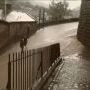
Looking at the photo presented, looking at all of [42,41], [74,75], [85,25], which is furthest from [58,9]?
[74,75]

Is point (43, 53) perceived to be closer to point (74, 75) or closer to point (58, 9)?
point (74, 75)

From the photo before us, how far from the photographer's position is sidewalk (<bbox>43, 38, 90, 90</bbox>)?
7.50 m

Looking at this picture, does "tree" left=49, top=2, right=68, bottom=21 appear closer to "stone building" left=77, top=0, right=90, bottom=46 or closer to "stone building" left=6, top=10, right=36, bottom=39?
"stone building" left=6, top=10, right=36, bottom=39

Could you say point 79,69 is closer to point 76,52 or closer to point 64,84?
point 64,84

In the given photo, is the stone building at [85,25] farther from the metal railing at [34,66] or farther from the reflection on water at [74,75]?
the metal railing at [34,66]

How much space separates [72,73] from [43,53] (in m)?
1.42

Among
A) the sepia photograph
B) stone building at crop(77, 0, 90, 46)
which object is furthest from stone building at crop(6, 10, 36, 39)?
stone building at crop(77, 0, 90, 46)

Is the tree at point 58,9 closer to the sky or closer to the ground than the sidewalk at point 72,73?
closer to the sky

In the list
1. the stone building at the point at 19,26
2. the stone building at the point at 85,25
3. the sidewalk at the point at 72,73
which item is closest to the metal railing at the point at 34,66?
the sidewalk at the point at 72,73

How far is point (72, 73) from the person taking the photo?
9.12 m

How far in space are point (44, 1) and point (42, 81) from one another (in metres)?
28.7

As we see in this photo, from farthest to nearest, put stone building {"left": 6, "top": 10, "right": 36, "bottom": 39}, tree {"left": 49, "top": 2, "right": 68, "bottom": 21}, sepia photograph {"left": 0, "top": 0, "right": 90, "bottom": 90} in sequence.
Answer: tree {"left": 49, "top": 2, "right": 68, "bottom": 21} → stone building {"left": 6, "top": 10, "right": 36, "bottom": 39} → sepia photograph {"left": 0, "top": 0, "right": 90, "bottom": 90}

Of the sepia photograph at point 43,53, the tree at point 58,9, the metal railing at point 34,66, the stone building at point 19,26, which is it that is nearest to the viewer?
the sepia photograph at point 43,53

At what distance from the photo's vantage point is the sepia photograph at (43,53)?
7.45m
